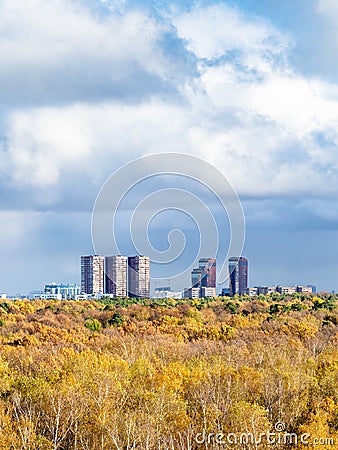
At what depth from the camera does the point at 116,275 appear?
170 meters

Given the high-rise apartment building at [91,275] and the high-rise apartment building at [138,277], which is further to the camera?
the high-rise apartment building at [91,275]

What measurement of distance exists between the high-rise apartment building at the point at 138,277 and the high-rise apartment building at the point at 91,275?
11257 millimetres

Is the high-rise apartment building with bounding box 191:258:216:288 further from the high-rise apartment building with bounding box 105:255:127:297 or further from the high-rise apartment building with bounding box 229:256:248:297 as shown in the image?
the high-rise apartment building with bounding box 229:256:248:297

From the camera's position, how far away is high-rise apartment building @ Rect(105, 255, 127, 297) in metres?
161

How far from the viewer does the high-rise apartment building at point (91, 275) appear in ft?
556

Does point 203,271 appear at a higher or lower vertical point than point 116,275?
lower

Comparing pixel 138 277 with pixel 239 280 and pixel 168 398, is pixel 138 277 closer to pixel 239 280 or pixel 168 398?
pixel 239 280

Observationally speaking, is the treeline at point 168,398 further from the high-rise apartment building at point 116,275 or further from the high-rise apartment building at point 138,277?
the high-rise apartment building at point 116,275

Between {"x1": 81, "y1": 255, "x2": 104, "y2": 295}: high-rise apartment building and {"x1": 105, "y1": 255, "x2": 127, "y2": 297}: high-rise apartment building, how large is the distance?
1.78 metres

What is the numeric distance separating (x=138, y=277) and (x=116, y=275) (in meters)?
16.0

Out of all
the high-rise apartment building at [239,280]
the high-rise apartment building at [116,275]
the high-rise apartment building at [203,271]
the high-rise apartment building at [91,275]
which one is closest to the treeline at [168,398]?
the high-rise apartment building at [203,271]

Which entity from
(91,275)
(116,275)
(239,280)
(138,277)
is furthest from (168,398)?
(239,280)

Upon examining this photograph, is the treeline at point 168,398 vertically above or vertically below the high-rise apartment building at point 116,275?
below

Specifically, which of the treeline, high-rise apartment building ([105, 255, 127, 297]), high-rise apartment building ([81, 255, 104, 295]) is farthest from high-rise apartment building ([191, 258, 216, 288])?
the treeline
